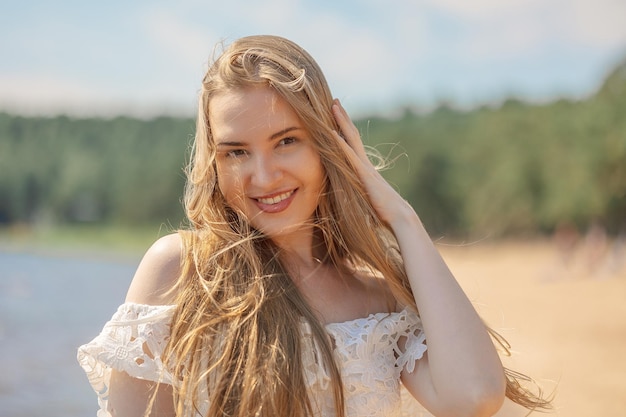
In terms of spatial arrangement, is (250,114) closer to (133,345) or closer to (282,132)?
(282,132)

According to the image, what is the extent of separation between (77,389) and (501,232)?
3755 cm

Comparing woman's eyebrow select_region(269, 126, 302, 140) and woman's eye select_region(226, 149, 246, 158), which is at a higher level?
woman's eyebrow select_region(269, 126, 302, 140)

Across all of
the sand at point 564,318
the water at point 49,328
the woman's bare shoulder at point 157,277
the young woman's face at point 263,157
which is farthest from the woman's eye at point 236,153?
the water at point 49,328

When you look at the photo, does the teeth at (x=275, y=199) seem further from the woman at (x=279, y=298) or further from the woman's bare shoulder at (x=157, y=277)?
the woman's bare shoulder at (x=157, y=277)

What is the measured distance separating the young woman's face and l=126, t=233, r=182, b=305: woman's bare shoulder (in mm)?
257

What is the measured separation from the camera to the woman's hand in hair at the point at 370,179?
7.97ft

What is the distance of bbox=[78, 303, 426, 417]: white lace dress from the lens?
212 cm

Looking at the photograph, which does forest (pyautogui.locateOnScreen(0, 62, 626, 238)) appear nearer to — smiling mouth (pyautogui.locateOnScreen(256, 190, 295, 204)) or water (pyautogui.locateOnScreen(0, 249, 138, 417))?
water (pyautogui.locateOnScreen(0, 249, 138, 417))

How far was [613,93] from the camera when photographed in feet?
119

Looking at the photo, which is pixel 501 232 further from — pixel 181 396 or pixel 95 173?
pixel 181 396

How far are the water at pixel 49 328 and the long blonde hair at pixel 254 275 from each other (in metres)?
7.48

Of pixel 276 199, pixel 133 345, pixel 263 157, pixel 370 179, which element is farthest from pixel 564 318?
pixel 133 345

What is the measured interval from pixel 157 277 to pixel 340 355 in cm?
58

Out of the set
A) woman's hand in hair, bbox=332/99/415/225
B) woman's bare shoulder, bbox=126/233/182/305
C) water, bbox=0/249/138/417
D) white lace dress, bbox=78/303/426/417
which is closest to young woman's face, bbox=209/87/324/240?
woman's hand in hair, bbox=332/99/415/225
